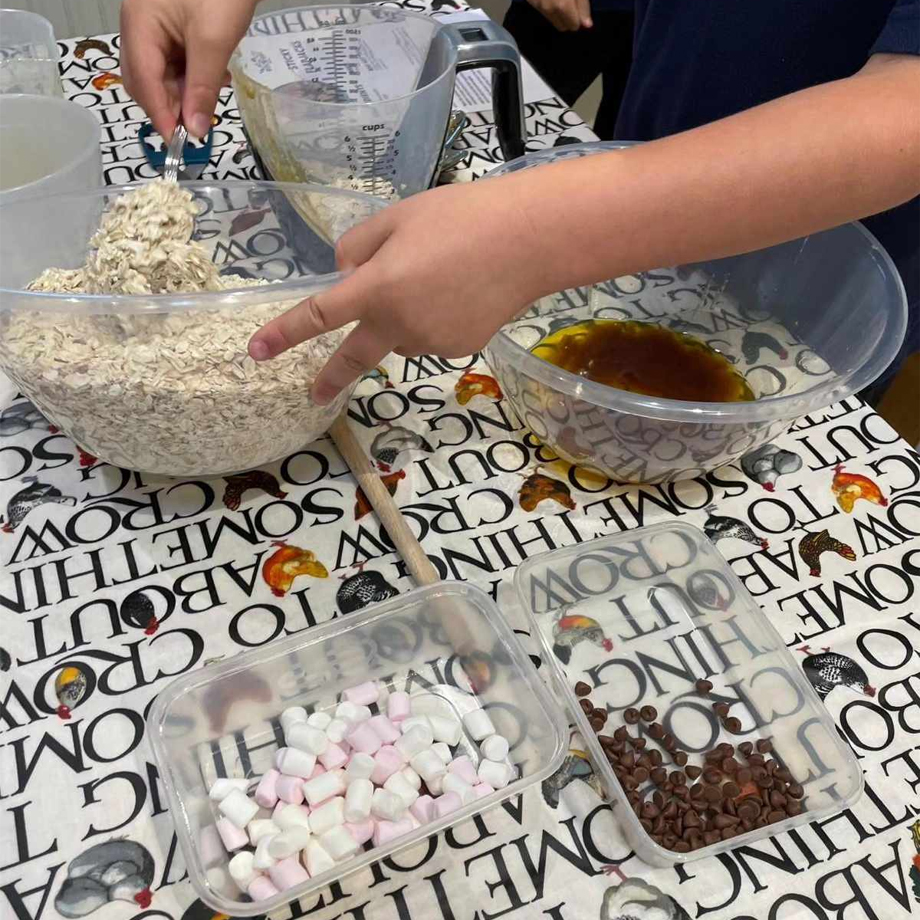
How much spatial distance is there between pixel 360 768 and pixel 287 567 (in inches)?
7.0

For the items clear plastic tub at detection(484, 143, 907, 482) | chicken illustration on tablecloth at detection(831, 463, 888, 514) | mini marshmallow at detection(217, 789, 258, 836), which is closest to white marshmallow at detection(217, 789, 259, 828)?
mini marshmallow at detection(217, 789, 258, 836)

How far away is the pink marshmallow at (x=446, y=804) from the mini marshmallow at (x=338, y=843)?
0.05 m

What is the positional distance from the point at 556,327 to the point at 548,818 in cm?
44

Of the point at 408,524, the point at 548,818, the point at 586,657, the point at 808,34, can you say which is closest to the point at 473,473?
the point at 408,524

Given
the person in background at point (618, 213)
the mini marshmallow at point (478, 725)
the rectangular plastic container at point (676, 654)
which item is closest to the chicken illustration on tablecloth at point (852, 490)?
the rectangular plastic container at point (676, 654)

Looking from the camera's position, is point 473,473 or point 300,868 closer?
point 300,868

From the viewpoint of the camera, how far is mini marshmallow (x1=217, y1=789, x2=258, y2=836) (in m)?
0.48

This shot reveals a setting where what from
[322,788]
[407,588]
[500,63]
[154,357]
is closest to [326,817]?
[322,788]

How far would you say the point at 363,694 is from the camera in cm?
56

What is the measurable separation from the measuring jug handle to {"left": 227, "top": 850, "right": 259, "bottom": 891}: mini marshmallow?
739 mm

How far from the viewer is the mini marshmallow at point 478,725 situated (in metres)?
0.54

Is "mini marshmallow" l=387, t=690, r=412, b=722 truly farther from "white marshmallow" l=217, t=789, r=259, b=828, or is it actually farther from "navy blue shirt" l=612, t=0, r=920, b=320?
"navy blue shirt" l=612, t=0, r=920, b=320

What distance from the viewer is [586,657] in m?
0.59

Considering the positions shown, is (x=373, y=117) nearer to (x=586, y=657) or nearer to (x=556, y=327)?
(x=556, y=327)
